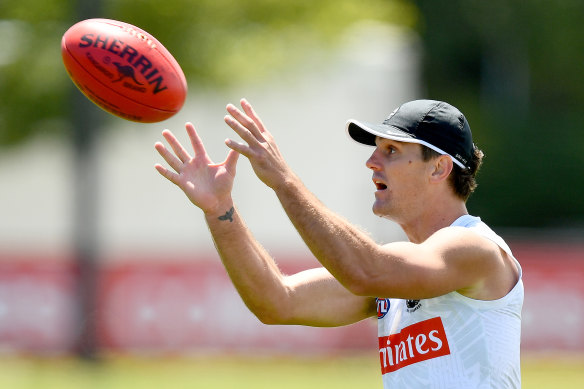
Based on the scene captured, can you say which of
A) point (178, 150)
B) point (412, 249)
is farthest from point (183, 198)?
point (412, 249)

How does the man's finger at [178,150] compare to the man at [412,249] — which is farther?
the man's finger at [178,150]

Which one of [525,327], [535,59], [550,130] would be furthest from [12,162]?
[535,59]

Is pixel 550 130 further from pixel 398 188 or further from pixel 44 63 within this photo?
pixel 398 188

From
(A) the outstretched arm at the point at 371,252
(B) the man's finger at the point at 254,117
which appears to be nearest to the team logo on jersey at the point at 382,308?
(A) the outstretched arm at the point at 371,252

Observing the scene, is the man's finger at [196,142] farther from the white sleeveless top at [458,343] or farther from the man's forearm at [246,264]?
the white sleeveless top at [458,343]

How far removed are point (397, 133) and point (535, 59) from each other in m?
35.3

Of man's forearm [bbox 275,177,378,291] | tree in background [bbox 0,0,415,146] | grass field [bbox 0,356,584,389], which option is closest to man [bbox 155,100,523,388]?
man's forearm [bbox 275,177,378,291]

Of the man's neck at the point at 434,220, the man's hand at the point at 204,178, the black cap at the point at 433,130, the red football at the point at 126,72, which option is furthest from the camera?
the red football at the point at 126,72

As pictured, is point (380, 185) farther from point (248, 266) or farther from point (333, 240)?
point (248, 266)

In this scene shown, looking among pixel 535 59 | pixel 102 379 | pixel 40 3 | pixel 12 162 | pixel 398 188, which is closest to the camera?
pixel 398 188

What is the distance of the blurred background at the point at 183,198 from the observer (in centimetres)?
1544

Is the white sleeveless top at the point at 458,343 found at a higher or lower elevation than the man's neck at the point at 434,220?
lower

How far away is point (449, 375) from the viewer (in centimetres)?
428

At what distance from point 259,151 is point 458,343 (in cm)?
104
